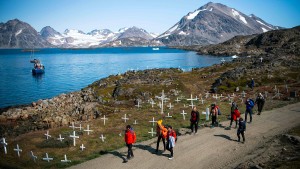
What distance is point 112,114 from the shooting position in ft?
139

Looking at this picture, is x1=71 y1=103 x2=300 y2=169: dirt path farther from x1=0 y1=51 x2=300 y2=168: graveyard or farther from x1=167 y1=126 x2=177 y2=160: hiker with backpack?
x1=0 y1=51 x2=300 y2=168: graveyard

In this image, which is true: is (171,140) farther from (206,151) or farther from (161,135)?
(206,151)

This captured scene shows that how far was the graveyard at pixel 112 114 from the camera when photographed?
1067 inches

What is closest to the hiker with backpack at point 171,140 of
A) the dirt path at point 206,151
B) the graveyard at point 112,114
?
the dirt path at point 206,151

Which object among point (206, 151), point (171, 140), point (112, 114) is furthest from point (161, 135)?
point (112, 114)

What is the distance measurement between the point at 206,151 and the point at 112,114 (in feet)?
69.6

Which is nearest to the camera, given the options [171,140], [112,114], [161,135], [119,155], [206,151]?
[171,140]

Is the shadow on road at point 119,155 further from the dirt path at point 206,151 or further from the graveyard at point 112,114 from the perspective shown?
the graveyard at point 112,114

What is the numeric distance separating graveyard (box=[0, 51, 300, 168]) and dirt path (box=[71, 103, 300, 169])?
7.97ft

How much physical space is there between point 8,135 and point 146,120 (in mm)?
18897

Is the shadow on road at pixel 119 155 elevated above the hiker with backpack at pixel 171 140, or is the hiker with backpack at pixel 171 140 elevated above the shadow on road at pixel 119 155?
the hiker with backpack at pixel 171 140

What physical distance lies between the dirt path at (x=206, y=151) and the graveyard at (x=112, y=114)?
243cm

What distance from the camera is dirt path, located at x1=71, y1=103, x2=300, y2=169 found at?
21.9 metres

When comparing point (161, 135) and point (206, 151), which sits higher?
point (161, 135)
